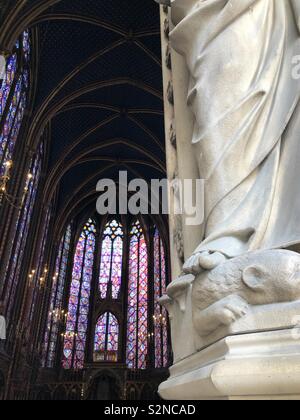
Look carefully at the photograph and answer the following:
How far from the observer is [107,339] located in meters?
18.3

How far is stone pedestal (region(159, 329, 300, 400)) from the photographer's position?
2.63 ft

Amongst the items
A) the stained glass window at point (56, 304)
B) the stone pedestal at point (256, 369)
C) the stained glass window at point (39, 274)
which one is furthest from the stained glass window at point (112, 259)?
the stone pedestal at point (256, 369)

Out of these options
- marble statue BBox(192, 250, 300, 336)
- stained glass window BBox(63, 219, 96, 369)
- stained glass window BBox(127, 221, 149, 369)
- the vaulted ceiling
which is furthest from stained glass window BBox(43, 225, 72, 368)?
marble statue BBox(192, 250, 300, 336)

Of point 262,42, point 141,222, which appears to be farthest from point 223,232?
point 141,222

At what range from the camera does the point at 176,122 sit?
1.87m

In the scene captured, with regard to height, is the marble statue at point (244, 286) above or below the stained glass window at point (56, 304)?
below

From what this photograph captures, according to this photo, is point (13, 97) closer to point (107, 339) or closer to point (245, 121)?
point (245, 121)

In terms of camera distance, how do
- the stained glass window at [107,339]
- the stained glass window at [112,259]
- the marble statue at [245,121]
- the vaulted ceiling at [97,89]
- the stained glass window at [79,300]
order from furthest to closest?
the stained glass window at [112,259]
the stained glass window at [79,300]
the stained glass window at [107,339]
the vaulted ceiling at [97,89]
the marble statue at [245,121]

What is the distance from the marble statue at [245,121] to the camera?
1.13 metres

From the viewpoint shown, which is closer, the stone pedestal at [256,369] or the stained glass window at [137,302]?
the stone pedestal at [256,369]

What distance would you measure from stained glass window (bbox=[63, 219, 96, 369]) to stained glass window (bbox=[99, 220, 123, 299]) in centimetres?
65

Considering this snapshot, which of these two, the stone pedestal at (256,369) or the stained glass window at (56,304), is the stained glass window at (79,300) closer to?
the stained glass window at (56,304)

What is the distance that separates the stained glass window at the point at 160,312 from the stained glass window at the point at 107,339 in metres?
2.02

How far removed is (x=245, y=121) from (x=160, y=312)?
1740 centimetres
